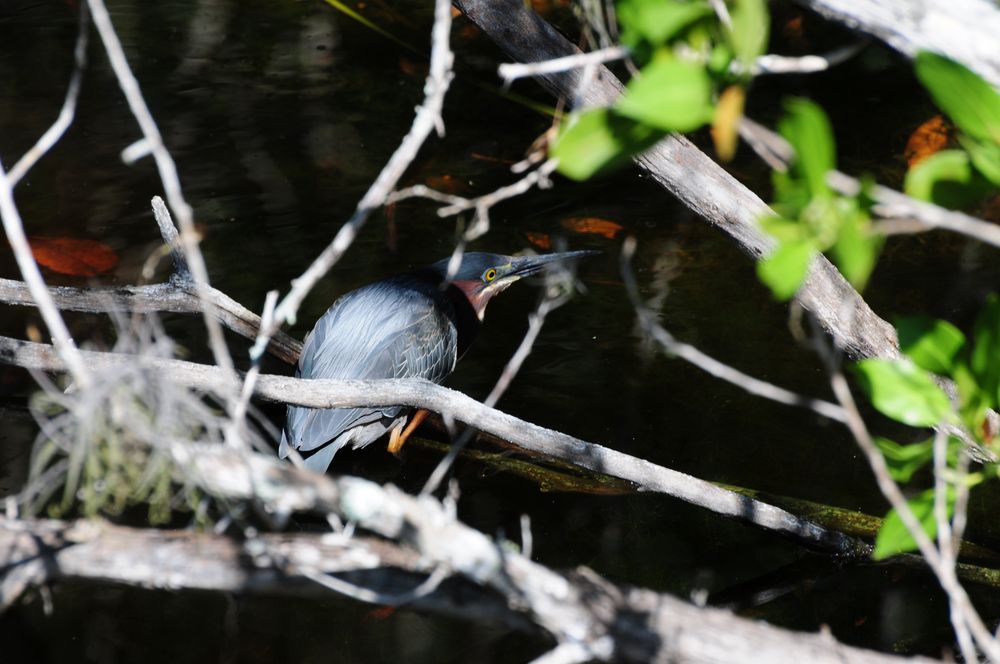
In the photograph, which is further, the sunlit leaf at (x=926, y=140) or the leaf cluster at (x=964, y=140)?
the sunlit leaf at (x=926, y=140)

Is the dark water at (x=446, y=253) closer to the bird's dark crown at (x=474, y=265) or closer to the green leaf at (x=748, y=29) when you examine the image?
the bird's dark crown at (x=474, y=265)

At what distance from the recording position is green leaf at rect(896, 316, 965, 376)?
5.67ft

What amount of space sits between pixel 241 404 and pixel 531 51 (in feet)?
5.92

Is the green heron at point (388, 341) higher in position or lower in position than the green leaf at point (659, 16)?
lower

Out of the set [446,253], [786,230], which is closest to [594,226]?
[446,253]

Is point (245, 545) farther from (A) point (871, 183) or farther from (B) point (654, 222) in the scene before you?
(B) point (654, 222)

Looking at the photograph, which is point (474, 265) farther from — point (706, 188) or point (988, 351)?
point (988, 351)

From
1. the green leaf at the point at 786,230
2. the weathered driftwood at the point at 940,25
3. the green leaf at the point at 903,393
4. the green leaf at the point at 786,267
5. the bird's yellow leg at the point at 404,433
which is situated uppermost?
the weathered driftwood at the point at 940,25

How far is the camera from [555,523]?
4.13 meters

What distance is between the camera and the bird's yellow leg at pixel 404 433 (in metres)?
4.68

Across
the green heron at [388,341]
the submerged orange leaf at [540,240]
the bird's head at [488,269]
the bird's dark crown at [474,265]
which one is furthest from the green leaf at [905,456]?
the submerged orange leaf at [540,240]

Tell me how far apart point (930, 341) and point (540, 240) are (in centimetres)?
428

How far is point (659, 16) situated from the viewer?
1375mm

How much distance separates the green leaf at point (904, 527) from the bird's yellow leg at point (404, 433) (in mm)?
3023
